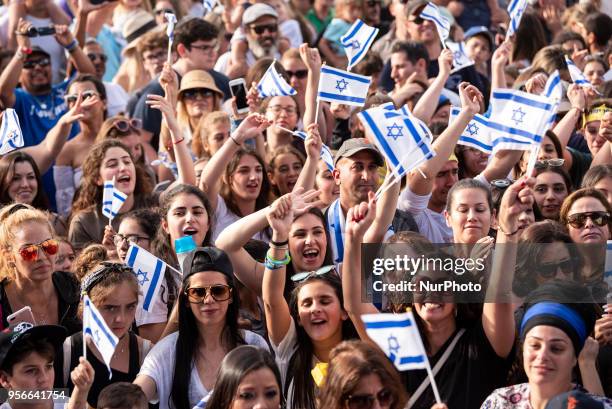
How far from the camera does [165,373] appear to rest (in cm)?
662

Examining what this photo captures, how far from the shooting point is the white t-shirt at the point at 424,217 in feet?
26.7

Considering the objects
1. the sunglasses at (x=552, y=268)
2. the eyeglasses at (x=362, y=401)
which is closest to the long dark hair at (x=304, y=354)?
the eyeglasses at (x=362, y=401)

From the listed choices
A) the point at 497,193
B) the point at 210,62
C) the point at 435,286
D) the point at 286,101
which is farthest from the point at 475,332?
the point at 210,62

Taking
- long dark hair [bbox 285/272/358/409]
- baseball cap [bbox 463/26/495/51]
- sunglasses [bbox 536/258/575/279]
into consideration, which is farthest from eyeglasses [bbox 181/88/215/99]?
sunglasses [bbox 536/258/575/279]

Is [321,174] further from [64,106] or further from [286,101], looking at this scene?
[64,106]

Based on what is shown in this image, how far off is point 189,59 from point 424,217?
3.39 m

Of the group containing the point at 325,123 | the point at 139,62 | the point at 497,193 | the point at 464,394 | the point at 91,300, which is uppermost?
the point at 139,62

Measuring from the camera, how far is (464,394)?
6160 mm

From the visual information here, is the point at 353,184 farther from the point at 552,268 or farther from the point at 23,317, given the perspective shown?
the point at 23,317

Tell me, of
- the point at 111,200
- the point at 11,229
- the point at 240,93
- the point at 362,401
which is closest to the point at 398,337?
the point at 362,401

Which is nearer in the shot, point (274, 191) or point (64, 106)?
point (274, 191)

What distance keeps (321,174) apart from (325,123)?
177 centimetres

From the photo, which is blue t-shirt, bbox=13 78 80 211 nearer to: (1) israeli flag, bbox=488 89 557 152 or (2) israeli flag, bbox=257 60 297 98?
(2) israeli flag, bbox=257 60 297 98

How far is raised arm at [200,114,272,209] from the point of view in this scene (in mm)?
8430
